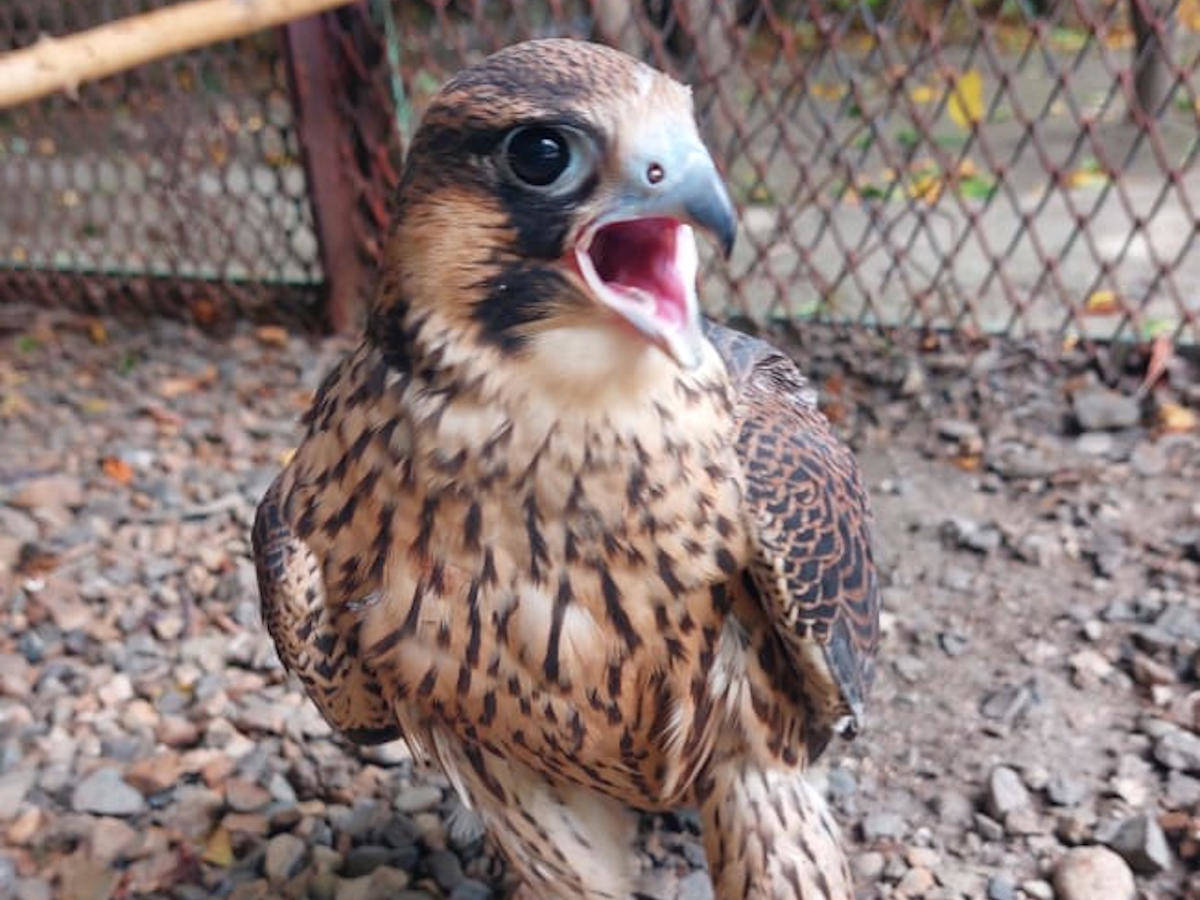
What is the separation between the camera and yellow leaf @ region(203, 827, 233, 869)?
241 cm

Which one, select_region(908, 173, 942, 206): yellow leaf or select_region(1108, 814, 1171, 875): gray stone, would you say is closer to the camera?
select_region(1108, 814, 1171, 875): gray stone

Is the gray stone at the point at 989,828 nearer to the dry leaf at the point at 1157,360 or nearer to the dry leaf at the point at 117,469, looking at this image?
the dry leaf at the point at 1157,360

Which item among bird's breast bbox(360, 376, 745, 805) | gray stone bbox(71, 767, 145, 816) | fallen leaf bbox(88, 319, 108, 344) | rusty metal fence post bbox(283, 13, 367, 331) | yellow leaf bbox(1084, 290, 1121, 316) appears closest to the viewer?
bird's breast bbox(360, 376, 745, 805)

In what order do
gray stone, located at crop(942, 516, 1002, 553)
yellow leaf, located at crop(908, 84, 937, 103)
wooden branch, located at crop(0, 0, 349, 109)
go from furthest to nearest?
yellow leaf, located at crop(908, 84, 937, 103)
gray stone, located at crop(942, 516, 1002, 553)
wooden branch, located at crop(0, 0, 349, 109)

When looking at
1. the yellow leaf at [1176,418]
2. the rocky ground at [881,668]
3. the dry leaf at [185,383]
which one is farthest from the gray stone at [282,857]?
the yellow leaf at [1176,418]

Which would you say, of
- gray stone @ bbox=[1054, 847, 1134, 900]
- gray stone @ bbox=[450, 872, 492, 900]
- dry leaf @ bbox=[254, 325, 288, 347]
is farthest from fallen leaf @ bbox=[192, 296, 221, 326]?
gray stone @ bbox=[1054, 847, 1134, 900]

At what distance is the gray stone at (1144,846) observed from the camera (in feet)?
7.18

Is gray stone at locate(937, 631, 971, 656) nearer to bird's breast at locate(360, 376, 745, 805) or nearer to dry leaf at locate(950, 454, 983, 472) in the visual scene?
dry leaf at locate(950, 454, 983, 472)

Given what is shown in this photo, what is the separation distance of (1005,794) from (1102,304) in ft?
7.09

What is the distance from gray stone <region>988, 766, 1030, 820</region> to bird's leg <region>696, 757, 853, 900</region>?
52cm

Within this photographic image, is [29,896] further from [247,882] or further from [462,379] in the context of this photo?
[462,379]

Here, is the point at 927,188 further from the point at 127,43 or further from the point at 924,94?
the point at 924,94

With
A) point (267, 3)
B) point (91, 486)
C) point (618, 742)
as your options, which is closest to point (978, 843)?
point (618, 742)

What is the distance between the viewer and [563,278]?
1.43m
